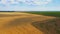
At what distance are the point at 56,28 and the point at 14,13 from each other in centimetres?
48

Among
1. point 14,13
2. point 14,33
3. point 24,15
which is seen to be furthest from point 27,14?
point 14,33

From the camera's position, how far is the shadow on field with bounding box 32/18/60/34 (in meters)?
1.57

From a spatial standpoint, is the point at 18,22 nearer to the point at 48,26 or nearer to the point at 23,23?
the point at 23,23

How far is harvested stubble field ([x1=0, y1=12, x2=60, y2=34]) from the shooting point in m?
1.54

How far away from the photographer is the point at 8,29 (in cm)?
153

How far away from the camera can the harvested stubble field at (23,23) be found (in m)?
1.54

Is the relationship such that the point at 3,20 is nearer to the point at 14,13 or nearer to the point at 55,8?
the point at 14,13

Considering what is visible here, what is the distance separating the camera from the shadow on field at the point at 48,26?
1569 millimetres

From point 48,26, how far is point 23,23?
272 millimetres

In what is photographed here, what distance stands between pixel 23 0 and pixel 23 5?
0.18 feet

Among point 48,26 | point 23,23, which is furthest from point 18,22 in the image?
point 48,26

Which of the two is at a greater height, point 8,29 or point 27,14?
point 27,14

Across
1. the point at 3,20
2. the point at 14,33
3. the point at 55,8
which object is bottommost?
the point at 14,33

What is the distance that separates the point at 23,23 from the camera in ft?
5.17
